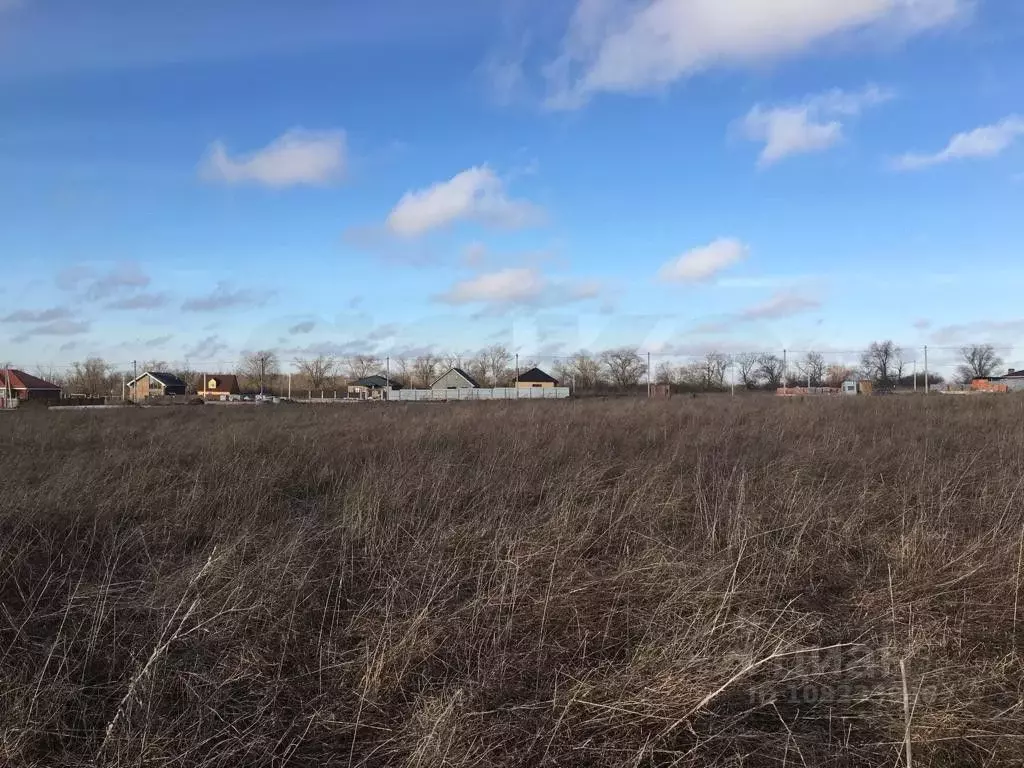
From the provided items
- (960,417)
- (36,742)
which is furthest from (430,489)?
(960,417)

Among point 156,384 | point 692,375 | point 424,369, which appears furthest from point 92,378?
point 692,375

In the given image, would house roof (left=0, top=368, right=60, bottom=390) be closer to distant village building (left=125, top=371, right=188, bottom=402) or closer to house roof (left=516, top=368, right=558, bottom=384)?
distant village building (left=125, top=371, right=188, bottom=402)

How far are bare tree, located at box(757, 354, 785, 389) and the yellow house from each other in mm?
29460

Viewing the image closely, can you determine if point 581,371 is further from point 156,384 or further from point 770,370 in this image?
point 156,384

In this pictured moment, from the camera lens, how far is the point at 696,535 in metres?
4.73

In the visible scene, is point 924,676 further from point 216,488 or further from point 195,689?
point 216,488

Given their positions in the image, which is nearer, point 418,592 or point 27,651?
point 27,651

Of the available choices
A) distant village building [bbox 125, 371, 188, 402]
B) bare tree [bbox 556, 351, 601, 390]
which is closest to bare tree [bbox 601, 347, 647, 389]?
bare tree [bbox 556, 351, 601, 390]

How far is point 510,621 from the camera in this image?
10.6ft

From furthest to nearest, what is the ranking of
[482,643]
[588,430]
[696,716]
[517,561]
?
[588,430]
[517,561]
[482,643]
[696,716]

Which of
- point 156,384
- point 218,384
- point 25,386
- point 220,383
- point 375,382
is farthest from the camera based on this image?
point 218,384

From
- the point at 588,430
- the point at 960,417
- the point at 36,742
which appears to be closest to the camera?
the point at 36,742

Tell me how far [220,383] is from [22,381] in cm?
2912

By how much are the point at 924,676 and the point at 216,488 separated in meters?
6.04
